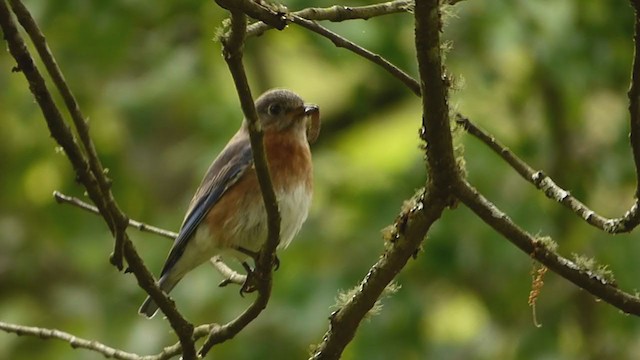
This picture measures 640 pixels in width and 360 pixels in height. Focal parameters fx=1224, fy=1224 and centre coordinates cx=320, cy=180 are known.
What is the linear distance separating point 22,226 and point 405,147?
8.10ft

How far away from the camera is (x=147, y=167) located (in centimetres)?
849

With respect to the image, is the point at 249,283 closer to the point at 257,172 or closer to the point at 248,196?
the point at 257,172

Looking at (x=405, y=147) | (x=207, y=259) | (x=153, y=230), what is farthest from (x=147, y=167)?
(x=153, y=230)

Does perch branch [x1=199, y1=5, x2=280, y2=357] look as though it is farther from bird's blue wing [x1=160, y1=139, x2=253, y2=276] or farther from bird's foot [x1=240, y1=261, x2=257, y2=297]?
bird's blue wing [x1=160, y1=139, x2=253, y2=276]

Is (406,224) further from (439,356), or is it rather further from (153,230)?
(439,356)

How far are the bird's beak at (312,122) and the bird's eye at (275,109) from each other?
0.36 feet

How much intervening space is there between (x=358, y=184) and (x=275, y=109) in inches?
58.7

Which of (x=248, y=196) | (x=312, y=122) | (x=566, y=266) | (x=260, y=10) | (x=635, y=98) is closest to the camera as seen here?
(x=635, y=98)

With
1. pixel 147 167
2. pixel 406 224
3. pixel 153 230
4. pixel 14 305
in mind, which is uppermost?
pixel 147 167

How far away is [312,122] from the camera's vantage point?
4918 mm

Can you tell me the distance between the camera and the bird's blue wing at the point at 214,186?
15.7ft

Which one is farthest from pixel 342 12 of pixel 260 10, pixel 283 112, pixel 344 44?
pixel 283 112

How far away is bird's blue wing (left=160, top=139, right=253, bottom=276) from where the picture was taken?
4.79 meters

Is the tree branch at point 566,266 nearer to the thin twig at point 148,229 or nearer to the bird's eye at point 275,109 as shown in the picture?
the thin twig at point 148,229
